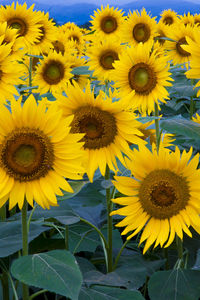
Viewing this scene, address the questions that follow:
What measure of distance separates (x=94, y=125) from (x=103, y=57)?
213 centimetres

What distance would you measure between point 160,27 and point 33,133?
4.04 meters

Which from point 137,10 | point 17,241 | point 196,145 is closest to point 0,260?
point 17,241

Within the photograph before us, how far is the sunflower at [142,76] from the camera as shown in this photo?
6.96ft

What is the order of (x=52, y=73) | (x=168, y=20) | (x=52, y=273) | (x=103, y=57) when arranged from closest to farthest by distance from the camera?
(x=52, y=273), (x=52, y=73), (x=103, y=57), (x=168, y=20)

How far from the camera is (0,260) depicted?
1528mm

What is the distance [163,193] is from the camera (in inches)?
56.4

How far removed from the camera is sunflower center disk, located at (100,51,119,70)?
345cm

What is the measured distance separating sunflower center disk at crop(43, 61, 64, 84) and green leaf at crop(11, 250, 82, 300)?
94.4 inches

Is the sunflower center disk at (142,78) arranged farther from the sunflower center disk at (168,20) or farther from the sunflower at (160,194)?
the sunflower center disk at (168,20)

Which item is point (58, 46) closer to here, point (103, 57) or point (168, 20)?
point (103, 57)

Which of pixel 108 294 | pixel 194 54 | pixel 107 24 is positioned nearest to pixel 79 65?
pixel 107 24

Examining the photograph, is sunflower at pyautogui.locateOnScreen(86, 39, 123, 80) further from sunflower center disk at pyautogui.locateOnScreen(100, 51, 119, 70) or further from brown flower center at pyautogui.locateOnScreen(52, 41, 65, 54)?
brown flower center at pyautogui.locateOnScreen(52, 41, 65, 54)

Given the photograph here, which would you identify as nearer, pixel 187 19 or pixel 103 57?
pixel 103 57

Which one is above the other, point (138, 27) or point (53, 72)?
point (138, 27)
